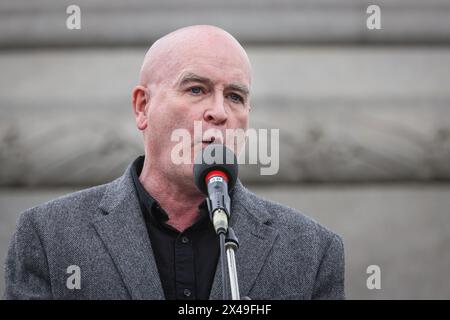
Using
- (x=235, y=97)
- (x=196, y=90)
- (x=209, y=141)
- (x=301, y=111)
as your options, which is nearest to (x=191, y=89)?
(x=196, y=90)

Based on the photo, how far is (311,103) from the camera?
5242 millimetres

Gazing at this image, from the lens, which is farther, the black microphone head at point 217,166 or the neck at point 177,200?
the neck at point 177,200

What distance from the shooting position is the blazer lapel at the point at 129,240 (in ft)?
9.24

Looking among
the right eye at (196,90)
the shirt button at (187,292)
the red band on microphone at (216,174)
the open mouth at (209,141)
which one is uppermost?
the right eye at (196,90)

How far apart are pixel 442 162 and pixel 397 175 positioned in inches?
11.2

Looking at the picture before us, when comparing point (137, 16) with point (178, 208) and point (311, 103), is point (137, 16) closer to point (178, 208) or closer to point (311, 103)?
point (311, 103)

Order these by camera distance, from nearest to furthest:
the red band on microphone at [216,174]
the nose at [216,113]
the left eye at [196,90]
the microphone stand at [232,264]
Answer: the microphone stand at [232,264]
the red band on microphone at [216,174]
the nose at [216,113]
the left eye at [196,90]

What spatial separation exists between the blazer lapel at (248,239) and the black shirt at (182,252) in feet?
0.24

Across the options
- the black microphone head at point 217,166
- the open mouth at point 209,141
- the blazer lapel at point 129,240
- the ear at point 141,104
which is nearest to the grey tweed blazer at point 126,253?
the blazer lapel at point 129,240

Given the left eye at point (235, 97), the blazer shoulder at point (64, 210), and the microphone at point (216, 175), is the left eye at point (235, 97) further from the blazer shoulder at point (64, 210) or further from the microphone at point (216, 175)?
the blazer shoulder at point (64, 210)

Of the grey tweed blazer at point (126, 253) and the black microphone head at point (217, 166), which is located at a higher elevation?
the black microphone head at point (217, 166)

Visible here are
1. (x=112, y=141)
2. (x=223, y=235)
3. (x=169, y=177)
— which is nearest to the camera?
(x=223, y=235)

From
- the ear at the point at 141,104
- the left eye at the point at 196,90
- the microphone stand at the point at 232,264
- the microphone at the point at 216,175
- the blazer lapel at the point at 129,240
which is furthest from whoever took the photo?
the ear at the point at 141,104
